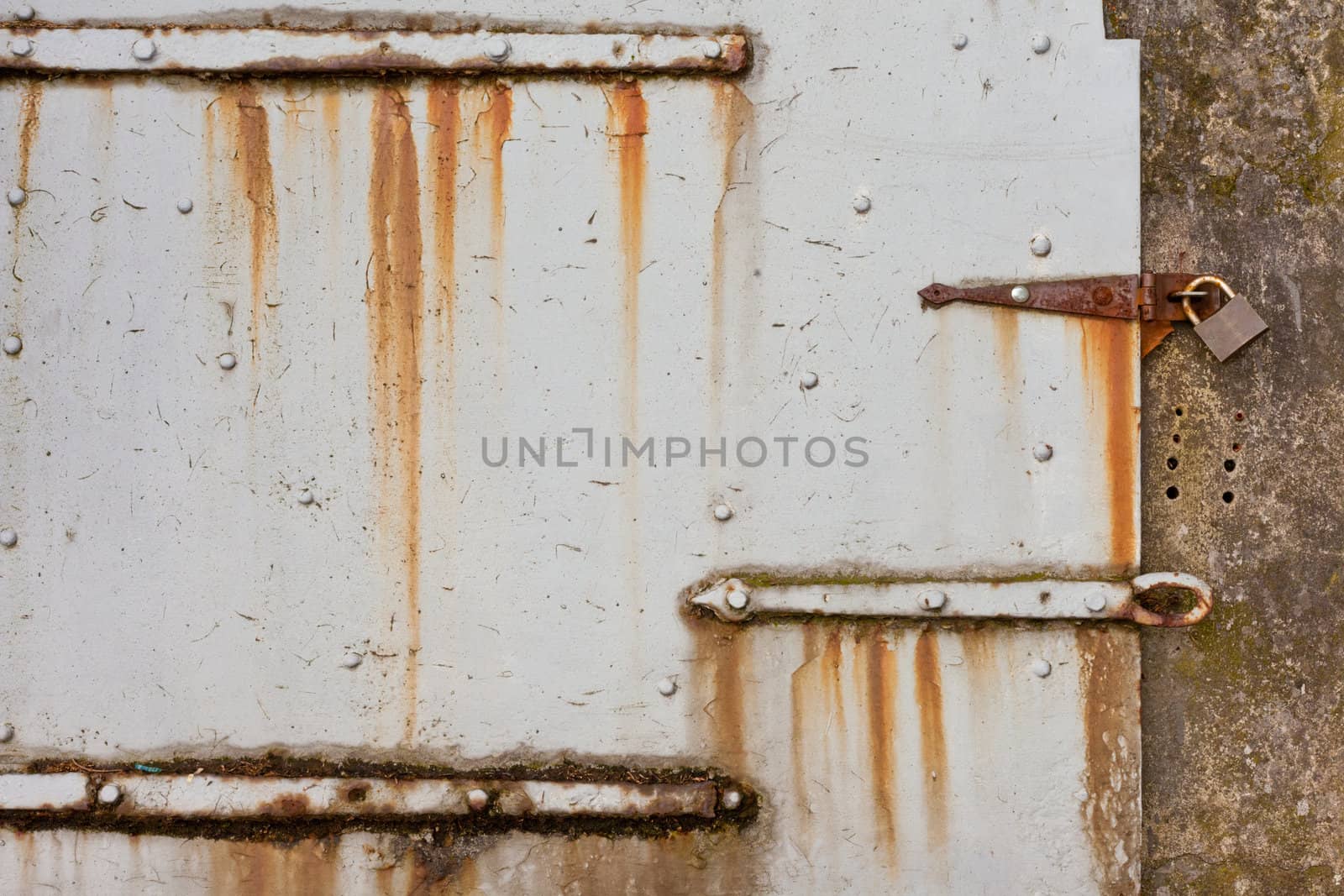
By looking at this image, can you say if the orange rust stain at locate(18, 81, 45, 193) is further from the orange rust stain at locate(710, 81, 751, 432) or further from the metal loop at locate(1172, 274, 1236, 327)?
the metal loop at locate(1172, 274, 1236, 327)

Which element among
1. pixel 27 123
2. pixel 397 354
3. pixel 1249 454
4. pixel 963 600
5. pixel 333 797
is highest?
pixel 27 123

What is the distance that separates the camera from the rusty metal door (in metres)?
1.48

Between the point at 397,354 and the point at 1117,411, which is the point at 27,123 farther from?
the point at 1117,411

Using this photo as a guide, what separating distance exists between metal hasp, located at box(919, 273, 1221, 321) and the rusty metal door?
3cm

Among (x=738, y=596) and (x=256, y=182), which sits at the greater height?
(x=256, y=182)

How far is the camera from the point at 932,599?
1443 millimetres

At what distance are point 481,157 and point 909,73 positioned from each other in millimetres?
747

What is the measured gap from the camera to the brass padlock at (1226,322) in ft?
4.83

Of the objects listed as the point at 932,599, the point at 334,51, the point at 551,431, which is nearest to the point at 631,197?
the point at 551,431

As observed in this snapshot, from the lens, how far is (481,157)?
150 centimetres

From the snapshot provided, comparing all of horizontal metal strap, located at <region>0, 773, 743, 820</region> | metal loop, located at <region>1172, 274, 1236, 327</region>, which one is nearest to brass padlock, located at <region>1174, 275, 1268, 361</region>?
metal loop, located at <region>1172, 274, 1236, 327</region>

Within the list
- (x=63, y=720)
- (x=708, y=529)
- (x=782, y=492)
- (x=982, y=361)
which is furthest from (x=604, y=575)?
(x=63, y=720)

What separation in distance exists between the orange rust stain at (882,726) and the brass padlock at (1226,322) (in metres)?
0.75

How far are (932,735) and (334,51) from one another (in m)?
1.53
